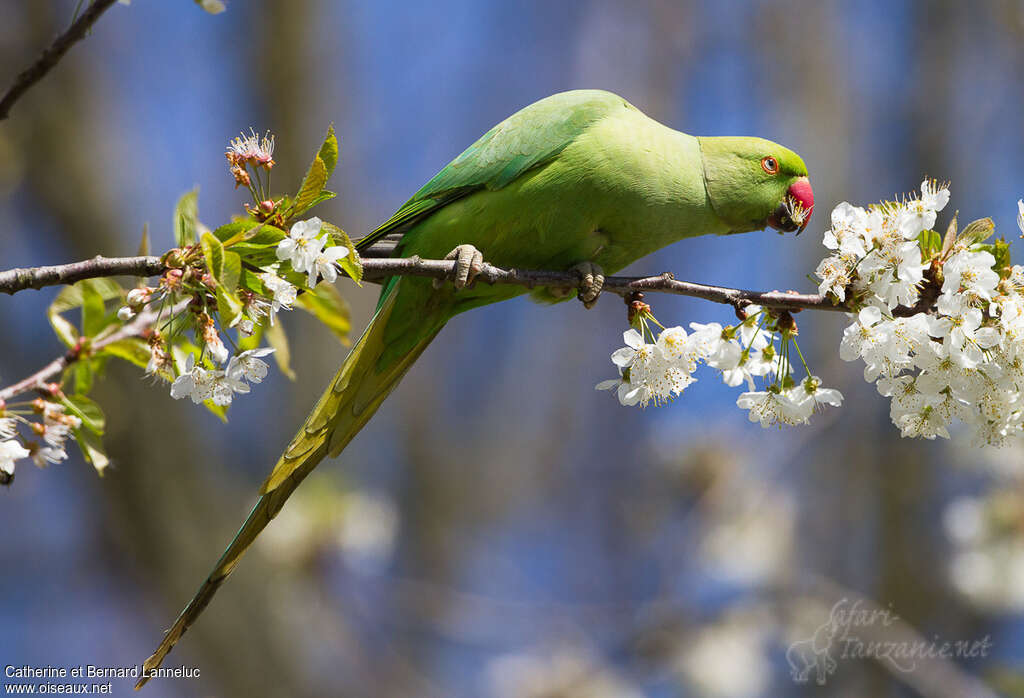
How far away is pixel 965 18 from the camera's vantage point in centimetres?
743

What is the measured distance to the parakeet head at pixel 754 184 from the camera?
2752 mm

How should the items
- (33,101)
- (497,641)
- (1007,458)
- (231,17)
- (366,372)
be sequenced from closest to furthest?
(366,372) → (1007,458) → (497,641) → (33,101) → (231,17)

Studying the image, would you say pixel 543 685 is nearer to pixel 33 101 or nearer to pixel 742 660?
pixel 742 660

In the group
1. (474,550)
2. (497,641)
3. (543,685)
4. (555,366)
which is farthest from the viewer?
(555,366)

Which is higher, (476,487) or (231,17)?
(231,17)

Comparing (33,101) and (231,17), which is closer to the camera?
(33,101)

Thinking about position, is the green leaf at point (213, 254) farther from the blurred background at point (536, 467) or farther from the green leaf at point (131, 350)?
the blurred background at point (536, 467)

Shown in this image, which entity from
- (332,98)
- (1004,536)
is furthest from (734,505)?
(332,98)

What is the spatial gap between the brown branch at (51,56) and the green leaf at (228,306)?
441 mm

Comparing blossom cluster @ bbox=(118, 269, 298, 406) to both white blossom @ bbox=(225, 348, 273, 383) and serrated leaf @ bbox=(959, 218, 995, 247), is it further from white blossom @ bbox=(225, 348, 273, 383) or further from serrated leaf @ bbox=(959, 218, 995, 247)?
serrated leaf @ bbox=(959, 218, 995, 247)

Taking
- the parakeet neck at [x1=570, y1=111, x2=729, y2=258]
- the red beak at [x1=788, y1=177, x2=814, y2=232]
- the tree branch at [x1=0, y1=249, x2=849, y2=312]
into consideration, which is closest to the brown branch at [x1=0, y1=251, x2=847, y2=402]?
the tree branch at [x1=0, y1=249, x2=849, y2=312]

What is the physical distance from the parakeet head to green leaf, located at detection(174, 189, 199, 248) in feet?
5.14

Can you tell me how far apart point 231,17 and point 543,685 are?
586 cm

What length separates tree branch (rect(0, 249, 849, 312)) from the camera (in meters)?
1.54
